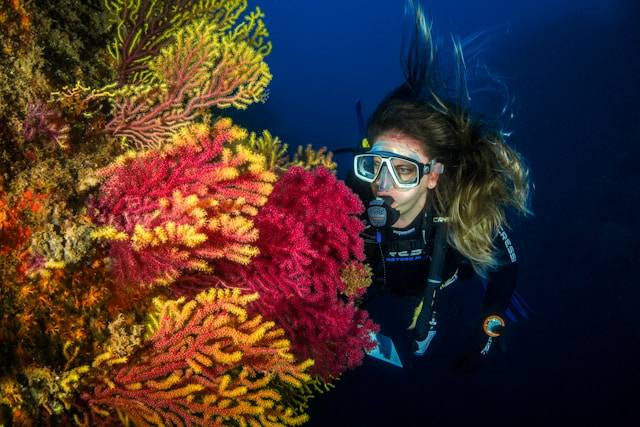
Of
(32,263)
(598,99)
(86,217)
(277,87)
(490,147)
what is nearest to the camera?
(32,263)

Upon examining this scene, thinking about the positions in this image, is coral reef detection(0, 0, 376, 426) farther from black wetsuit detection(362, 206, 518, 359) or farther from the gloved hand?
the gloved hand

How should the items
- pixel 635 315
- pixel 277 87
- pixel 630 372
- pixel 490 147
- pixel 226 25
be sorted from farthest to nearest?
pixel 277 87, pixel 635 315, pixel 630 372, pixel 490 147, pixel 226 25

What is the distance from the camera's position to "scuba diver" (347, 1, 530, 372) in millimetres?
3990

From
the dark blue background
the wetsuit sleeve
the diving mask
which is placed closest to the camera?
the diving mask

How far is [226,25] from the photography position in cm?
318

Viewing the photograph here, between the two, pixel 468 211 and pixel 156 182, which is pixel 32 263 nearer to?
pixel 156 182

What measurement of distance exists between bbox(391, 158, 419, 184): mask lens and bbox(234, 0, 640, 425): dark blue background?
1.39 metres

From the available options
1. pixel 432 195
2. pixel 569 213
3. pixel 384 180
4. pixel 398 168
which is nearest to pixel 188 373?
pixel 384 180

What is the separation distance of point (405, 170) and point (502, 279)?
202cm

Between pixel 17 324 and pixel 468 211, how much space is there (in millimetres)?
4067

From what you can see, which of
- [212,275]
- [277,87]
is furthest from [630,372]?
[277,87]

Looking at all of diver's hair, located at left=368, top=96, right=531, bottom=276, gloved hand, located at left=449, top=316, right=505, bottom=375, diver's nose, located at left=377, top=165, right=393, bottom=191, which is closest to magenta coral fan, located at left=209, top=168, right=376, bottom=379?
diver's nose, located at left=377, top=165, right=393, bottom=191

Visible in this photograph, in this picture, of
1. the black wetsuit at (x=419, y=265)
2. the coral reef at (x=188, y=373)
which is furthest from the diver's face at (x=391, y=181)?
the coral reef at (x=188, y=373)

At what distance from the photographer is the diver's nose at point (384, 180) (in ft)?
13.0
